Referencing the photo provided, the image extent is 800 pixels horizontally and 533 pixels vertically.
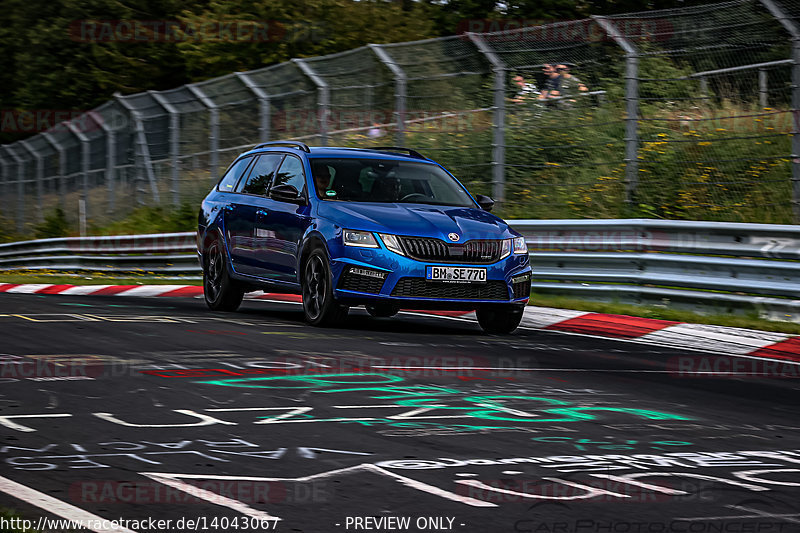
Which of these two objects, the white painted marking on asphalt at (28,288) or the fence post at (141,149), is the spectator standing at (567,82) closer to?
A: the white painted marking on asphalt at (28,288)

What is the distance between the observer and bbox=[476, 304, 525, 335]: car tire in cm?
1156

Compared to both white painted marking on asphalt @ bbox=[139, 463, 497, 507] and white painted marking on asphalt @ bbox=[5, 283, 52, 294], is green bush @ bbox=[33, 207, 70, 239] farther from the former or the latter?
white painted marking on asphalt @ bbox=[139, 463, 497, 507]

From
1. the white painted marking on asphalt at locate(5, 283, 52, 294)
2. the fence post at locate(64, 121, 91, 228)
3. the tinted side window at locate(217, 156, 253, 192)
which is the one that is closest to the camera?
the tinted side window at locate(217, 156, 253, 192)

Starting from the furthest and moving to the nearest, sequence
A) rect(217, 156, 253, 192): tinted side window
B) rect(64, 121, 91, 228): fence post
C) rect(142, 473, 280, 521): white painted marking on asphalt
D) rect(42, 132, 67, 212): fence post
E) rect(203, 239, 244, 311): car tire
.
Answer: rect(42, 132, 67, 212): fence post < rect(64, 121, 91, 228): fence post < rect(217, 156, 253, 192): tinted side window < rect(203, 239, 244, 311): car tire < rect(142, 473, 280, 521): white painted marking on asphalt

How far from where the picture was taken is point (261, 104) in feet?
69.0

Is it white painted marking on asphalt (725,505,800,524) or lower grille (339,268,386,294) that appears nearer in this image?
white painted marking on asphalt (725,505,800,524)

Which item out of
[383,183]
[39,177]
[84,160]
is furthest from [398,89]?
[39,177]

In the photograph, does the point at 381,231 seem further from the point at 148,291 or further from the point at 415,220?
the point at 148,291

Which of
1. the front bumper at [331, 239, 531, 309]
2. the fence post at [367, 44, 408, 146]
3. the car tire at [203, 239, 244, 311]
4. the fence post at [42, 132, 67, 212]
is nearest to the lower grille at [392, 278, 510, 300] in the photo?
the front bumper at [331, 239, 531, 309]

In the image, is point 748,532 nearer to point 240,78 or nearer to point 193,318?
point 193,318

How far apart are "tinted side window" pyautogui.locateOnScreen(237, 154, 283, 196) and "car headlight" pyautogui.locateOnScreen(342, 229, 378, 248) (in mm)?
2183

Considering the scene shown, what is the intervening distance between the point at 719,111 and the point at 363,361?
7.38m

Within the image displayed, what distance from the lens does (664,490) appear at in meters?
5.21

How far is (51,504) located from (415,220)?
22.1ft
